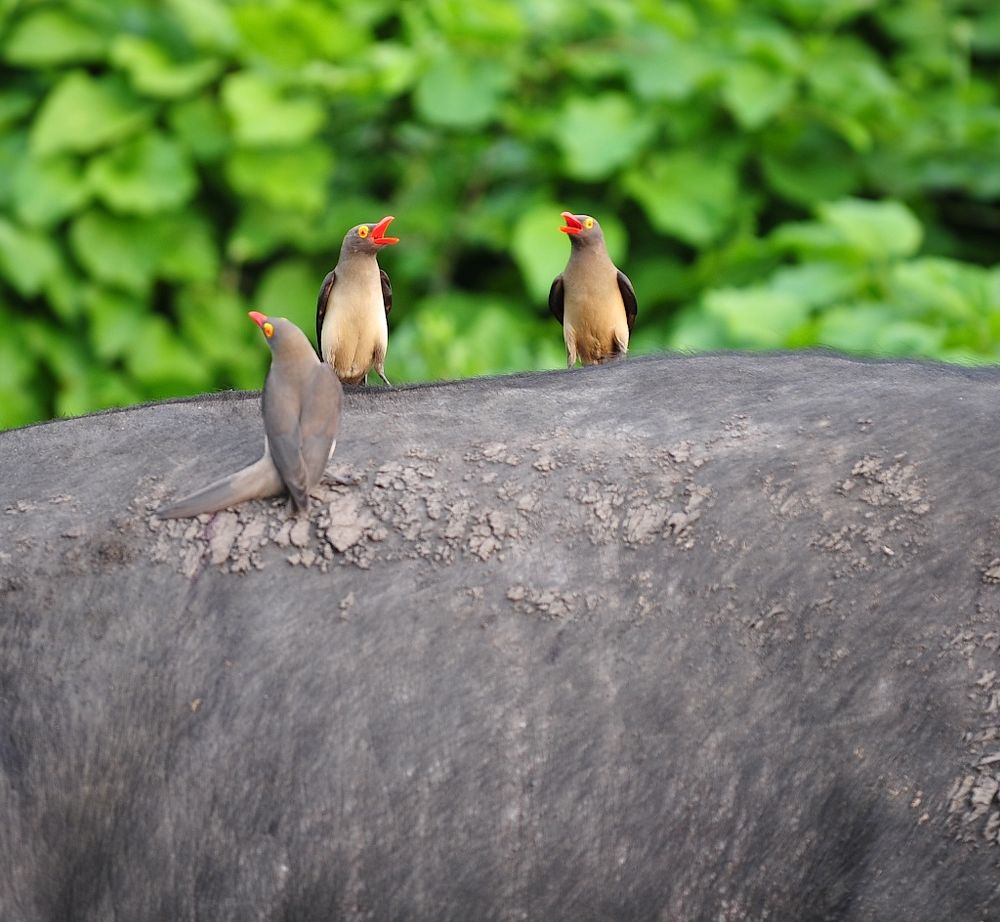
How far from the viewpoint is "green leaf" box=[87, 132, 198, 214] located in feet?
18.8

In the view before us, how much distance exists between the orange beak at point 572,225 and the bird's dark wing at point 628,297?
94 mm

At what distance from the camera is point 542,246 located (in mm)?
5383

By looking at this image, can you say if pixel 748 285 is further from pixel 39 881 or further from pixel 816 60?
pixel 39 881

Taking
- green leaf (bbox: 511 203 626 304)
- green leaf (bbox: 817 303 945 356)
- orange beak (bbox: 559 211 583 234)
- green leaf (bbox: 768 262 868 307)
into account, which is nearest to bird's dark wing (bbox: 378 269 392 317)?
orange beak (bbox: 559 211 583 234)

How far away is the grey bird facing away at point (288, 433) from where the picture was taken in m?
1.91

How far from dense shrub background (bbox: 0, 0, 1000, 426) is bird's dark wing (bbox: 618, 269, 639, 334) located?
2829mm

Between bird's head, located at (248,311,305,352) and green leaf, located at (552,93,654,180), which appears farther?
green leaf, located at (552,93,654,180)

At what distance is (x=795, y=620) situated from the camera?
186cm

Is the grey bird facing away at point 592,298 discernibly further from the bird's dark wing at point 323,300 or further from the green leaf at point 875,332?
the green leaf at point 875,332

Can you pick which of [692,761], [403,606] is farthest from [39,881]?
[692,761]

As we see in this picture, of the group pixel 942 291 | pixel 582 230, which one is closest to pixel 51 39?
pixel 942 291

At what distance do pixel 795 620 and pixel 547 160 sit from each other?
412 centimetres

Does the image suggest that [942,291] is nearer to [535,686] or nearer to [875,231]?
[875,231]

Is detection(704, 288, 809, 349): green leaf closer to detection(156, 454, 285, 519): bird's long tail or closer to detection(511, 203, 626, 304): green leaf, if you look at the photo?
detection(511, 203, 626, 304): green leaf
